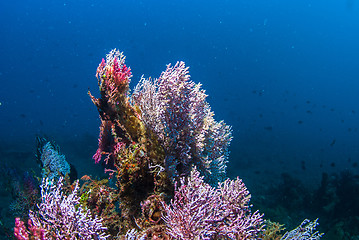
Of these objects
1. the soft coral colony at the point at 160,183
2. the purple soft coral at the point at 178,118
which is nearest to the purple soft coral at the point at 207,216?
the soft coral colony at the point at 160,183

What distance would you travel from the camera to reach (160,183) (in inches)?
136

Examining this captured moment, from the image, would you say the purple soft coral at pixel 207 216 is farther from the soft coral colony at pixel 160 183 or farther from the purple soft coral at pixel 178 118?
the purple soft coral at pixel 178 118

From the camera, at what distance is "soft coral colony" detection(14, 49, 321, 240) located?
7.91 ft

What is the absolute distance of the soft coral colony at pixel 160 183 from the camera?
241 centimetres

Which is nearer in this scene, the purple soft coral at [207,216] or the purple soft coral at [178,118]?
the purple soft coral at [207,216]

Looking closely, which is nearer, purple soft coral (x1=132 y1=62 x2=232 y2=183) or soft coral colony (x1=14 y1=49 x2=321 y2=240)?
soft coral colony (x1=14 y1=49 x2=321 y2=240)

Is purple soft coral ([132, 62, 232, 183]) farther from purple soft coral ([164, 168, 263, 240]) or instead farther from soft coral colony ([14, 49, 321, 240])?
purple soft coral ([164, 168, 263, 240])

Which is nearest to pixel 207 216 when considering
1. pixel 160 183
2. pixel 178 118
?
pixel 160 183

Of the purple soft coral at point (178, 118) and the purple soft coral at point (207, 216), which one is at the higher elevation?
the purple soft coral at point (178, 118)

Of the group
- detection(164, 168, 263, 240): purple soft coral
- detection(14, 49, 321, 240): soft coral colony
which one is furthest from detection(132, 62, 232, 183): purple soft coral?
detection(164, 168, 263, 240): purple soft coral

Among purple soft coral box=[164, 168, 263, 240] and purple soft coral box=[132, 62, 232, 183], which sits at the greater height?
purple soft coral box=[132, 62, 232, 183]

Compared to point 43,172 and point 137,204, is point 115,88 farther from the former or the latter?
point 43,172

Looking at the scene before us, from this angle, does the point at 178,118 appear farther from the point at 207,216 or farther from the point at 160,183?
the point at 207,216

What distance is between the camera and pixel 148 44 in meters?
Answer: 67.9
